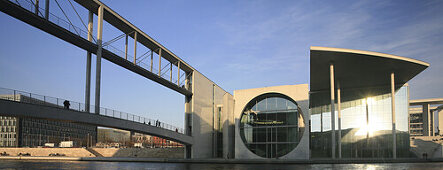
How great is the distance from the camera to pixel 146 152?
55.0 metres

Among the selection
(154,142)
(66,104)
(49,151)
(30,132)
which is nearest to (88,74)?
(66,104)

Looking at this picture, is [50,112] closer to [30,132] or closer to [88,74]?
[88,74]

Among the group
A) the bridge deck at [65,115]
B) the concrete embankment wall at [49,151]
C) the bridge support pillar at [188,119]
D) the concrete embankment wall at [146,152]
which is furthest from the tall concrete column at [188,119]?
the concrete embankment wall at [49,151]

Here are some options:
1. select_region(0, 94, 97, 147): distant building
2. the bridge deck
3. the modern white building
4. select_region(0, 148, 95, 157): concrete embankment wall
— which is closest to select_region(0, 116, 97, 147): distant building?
select_region(0, 94, 97, 147): distant building

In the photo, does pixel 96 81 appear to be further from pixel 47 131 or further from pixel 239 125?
pixel 47 131

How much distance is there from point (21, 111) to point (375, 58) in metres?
26.7

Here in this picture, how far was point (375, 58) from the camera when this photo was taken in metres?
32.0

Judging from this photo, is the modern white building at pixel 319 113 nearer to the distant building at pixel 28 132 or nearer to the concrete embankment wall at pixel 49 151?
the concrete embankment wall at pixel 49 151

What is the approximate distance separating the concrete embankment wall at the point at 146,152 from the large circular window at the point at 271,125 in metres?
15.2

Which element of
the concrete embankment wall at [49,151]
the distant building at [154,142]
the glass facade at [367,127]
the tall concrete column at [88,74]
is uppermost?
the tall concrete column at [88,74]

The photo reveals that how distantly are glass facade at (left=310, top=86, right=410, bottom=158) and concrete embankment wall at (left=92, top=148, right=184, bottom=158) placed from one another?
1828 cm

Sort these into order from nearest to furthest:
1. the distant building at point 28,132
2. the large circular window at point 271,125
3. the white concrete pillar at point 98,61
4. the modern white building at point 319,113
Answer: the white concrete pillar at point 98,61 < the modern white building at point 319,113 < the large circular window at point 271,125 < the distant building at point 28,132

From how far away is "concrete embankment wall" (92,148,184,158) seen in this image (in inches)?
2018

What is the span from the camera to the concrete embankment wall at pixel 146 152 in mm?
51250
